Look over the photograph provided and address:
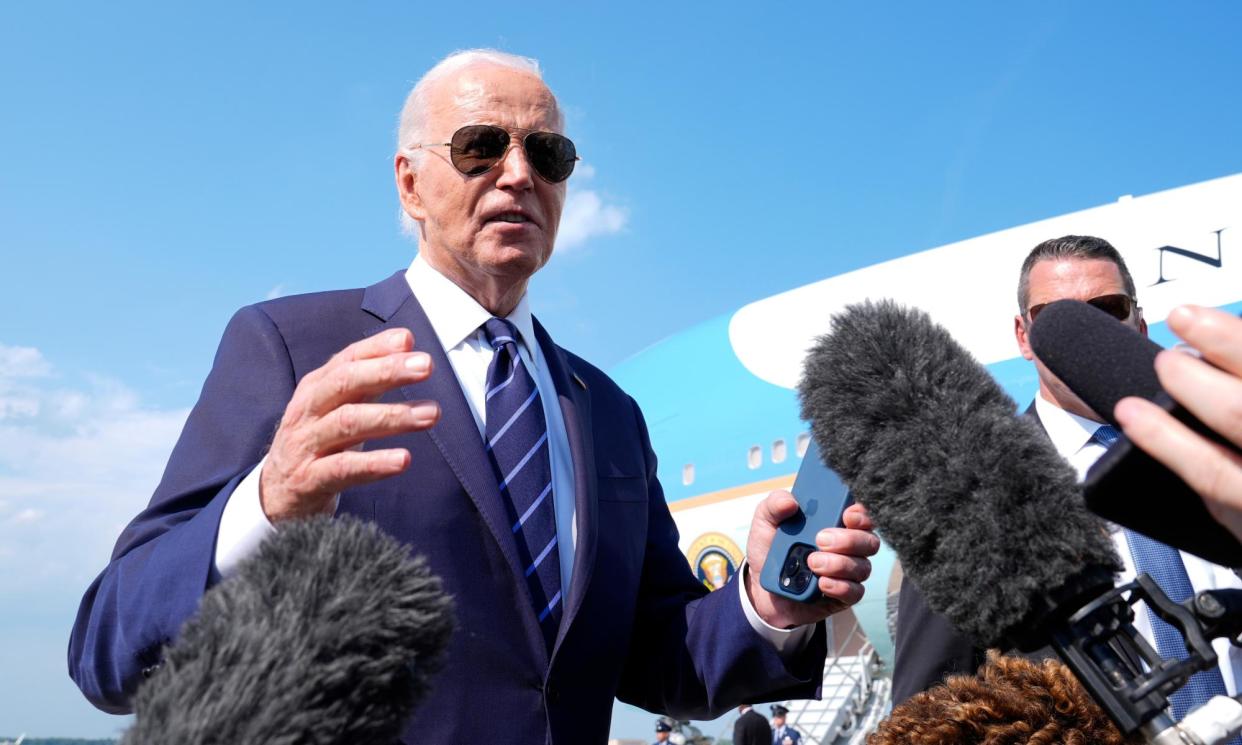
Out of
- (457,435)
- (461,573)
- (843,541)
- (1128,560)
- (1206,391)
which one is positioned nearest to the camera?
(1206,391)

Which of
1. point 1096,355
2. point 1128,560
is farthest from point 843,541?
point 1128,560

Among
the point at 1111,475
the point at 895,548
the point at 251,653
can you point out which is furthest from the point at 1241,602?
the point at 251,653

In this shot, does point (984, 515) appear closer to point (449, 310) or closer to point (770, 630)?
point (770, 630)

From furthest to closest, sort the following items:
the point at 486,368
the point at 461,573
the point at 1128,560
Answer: the point at 1128,560, the point at 486,368, the point at 461,573

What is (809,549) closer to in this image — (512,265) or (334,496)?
(334,496)

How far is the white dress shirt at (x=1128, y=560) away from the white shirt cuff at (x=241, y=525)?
1.25 metres

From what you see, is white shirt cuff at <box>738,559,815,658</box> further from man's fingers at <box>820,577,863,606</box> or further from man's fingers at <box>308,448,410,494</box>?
man's fingers at <box>308,448,410,494</box>

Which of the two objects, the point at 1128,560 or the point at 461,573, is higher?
the point at 461,573

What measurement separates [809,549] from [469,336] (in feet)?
3.28

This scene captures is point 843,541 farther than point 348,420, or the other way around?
point 843,541

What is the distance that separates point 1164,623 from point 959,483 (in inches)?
63.6

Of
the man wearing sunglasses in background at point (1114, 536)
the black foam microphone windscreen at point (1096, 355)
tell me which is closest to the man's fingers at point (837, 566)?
the man wearing sunglasses in background at point (1114, 536)

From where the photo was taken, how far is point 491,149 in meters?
2.39

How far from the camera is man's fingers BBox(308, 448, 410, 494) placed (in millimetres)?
1163
